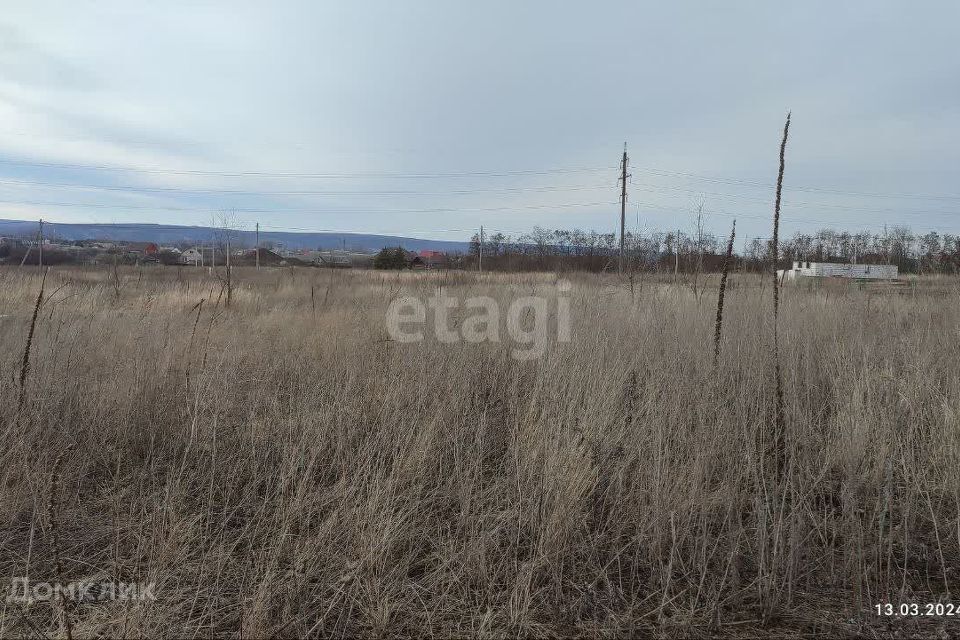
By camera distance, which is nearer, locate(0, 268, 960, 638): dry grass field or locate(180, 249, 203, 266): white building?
locate(0, 268, 960, 638): dry grass field

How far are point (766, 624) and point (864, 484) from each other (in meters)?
1.24

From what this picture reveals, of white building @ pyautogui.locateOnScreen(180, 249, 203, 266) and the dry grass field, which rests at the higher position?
white building @ pyautogui.locateOnScreen(180, 249, 203, 266)

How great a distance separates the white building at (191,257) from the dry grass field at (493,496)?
4392 cm

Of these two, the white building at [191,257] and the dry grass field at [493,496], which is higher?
the white building at [191,257]

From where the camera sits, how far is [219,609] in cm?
165

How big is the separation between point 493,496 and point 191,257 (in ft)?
173

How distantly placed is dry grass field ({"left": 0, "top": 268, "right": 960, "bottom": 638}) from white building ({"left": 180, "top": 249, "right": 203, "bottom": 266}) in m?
43.9

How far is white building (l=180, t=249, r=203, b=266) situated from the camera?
140ft

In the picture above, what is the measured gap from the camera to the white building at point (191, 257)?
42756 millimetres

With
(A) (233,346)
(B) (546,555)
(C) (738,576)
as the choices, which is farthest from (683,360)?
(A) (233,346)

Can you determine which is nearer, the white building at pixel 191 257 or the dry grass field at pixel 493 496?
the dry grass field at pixel 493 496

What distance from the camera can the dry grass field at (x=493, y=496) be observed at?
1.66 meters

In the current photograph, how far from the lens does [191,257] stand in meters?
47.0

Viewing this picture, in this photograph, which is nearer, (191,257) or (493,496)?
(493,496)
